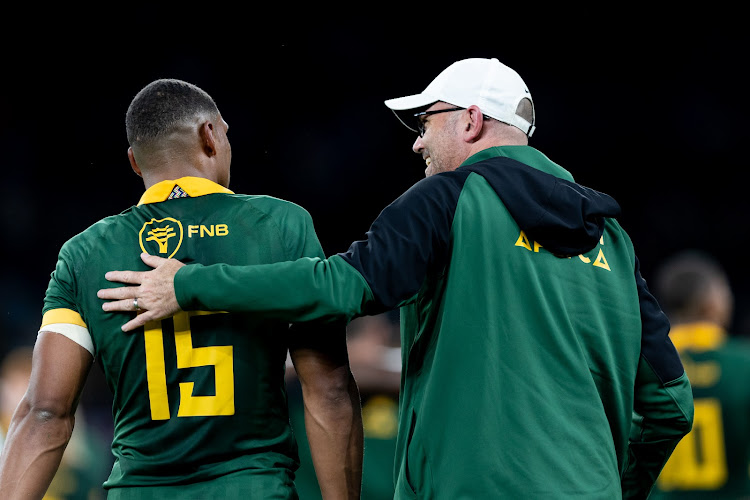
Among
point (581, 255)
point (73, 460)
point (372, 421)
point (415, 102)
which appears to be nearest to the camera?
point (581, 255)

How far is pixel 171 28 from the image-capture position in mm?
11648

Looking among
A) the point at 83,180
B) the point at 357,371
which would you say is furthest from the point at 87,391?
the point at 83,180

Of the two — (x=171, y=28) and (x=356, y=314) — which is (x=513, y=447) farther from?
(x=171, y=28)

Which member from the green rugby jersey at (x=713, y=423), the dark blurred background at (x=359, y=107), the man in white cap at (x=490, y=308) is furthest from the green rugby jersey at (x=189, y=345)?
the dark blurred background at (x=359, y=107)

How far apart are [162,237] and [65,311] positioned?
1.19ft

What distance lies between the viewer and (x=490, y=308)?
250 centimetres

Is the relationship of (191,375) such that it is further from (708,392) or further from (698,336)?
(708,392)

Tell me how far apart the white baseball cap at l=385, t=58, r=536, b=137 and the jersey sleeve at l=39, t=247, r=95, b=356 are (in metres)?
1.17

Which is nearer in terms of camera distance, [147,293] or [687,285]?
[147,293]

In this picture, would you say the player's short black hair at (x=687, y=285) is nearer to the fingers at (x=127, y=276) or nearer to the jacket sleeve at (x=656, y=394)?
the jacket sleeve at (x=656, y=394)

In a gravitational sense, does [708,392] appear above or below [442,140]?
below

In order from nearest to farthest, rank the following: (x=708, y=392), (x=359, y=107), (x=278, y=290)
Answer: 1. (x=278, y=290)
2. (x=708, y=392)
3. (x=359, y=107)

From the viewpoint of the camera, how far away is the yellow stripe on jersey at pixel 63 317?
258cm

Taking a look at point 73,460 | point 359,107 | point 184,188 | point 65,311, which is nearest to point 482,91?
point 184,188
